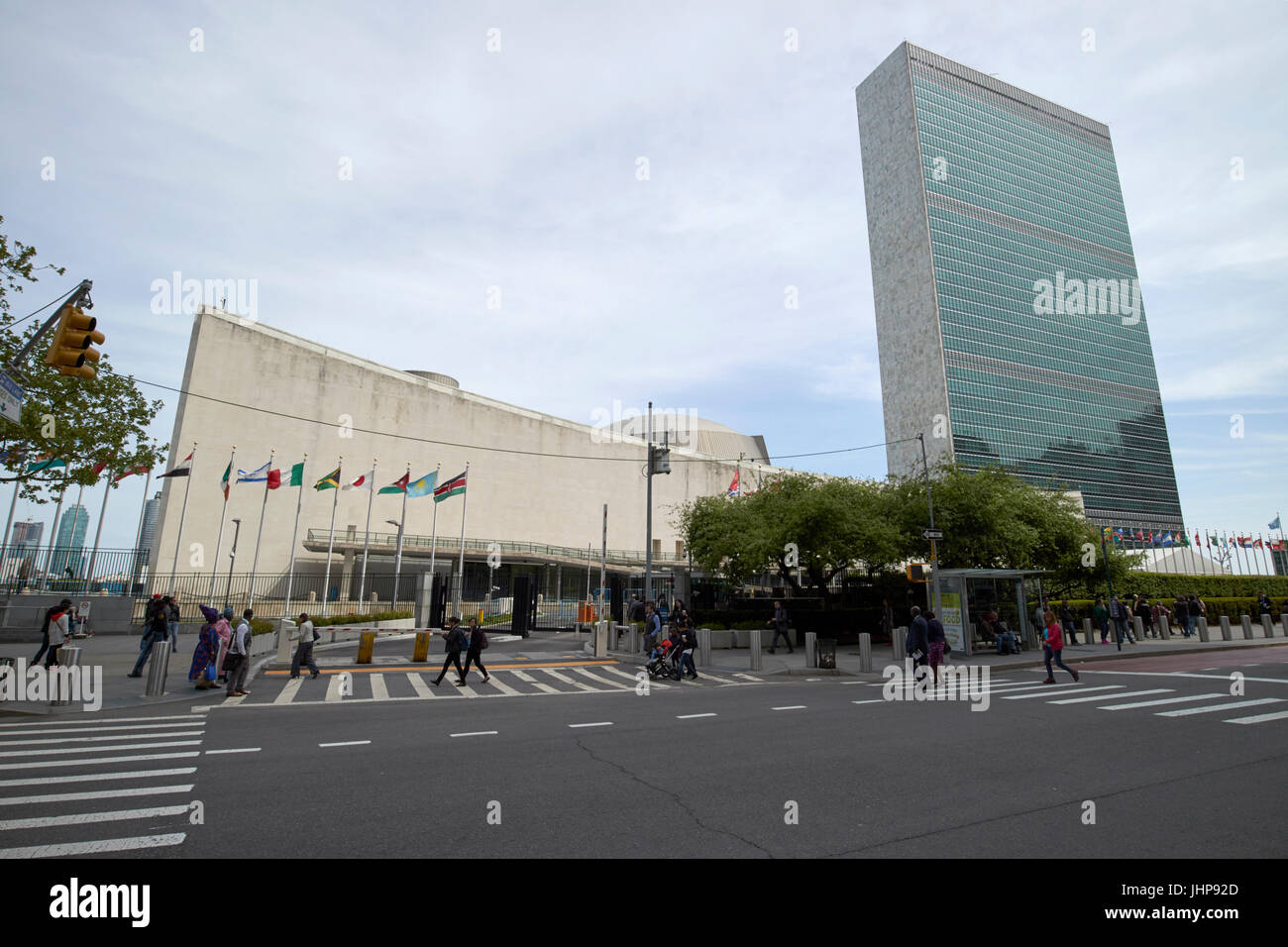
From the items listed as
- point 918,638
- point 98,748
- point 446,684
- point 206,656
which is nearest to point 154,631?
point 206,656

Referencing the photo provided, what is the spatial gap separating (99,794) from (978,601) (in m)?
24.6

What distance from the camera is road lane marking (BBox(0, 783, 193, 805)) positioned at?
628 centimetres

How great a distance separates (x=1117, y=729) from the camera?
32.4 feet

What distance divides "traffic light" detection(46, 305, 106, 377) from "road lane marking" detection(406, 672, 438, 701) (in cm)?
773

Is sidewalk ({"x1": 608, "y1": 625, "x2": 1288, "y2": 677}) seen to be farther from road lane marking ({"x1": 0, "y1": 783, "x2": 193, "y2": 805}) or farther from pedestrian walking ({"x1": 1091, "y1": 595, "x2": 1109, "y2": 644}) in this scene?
road lane marking ({"x1": 0, "y1": 783, "x2": 193, "y2": 805})

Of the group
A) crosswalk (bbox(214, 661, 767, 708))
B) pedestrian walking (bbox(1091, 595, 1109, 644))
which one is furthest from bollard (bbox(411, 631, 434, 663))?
pedestrian walking (bbox(1091, 595, 1109, 644))

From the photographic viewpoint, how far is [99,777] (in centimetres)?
722

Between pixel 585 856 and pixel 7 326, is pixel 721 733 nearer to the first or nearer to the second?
pixel 585 856

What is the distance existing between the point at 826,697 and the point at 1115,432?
147729 mm

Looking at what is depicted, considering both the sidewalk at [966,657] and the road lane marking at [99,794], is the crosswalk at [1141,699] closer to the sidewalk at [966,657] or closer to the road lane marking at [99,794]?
the sidewalk at [966,657]

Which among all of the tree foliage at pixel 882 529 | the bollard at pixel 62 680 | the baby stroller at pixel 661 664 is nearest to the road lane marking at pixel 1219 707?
the baby stroller at pixel 661 664

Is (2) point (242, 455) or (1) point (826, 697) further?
(2) point (242, 455)
